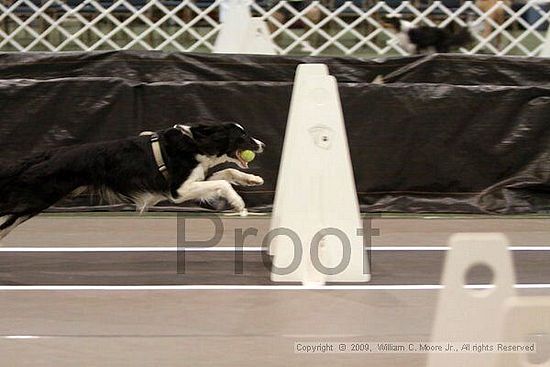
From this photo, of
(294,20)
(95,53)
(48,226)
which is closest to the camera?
(48,226)

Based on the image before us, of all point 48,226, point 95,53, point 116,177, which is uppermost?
point 95,53

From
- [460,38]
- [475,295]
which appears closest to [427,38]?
[460,38]

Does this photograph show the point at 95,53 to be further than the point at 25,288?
Yes

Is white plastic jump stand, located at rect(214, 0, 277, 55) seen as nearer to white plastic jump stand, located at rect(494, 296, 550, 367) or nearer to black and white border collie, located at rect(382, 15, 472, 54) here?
black and white border collie, located at rect(382, 15, 472, 54)

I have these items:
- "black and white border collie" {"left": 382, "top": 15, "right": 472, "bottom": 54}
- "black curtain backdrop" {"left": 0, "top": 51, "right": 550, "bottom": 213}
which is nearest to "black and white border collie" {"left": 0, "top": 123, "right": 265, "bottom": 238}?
"black curtain backdrop" {"left": 0, "top": 51, "right": 550, "bottom": 213}

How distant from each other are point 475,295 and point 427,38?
765cm

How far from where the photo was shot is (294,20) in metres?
10.4

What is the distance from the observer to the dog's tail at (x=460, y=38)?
10367 millimetres

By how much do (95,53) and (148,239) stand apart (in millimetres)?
1907

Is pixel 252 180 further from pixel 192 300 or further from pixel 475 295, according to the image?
pixel 475 295

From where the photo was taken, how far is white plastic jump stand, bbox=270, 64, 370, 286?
5016mm

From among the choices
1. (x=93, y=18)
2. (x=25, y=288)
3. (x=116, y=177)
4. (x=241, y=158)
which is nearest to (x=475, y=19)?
(x=93, y=18)

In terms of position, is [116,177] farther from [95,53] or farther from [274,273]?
[95,53]

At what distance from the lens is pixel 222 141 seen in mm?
5617
